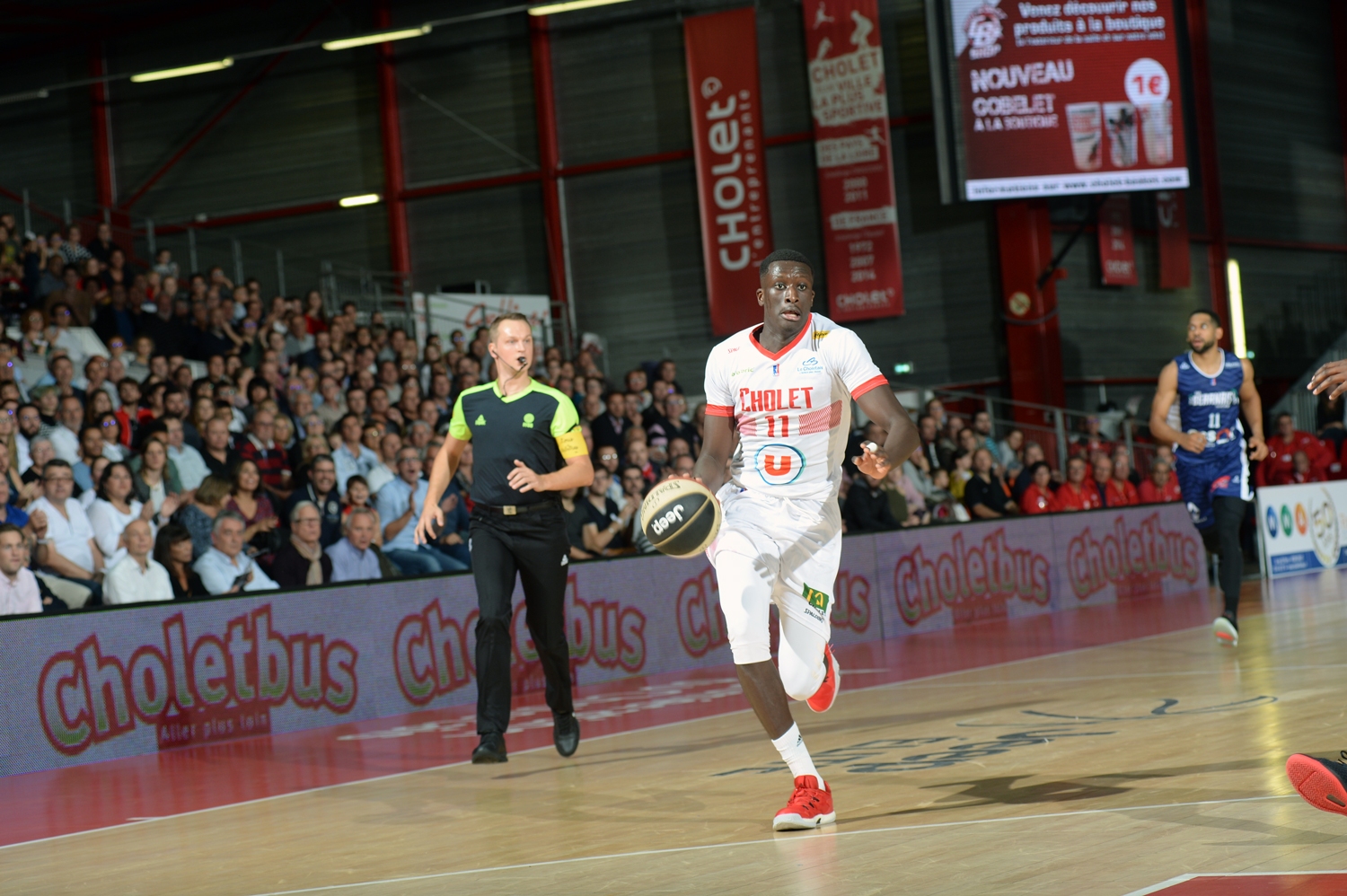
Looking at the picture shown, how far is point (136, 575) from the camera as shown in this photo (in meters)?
10.3

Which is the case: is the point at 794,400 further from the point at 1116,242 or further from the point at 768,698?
the point at 1116,242

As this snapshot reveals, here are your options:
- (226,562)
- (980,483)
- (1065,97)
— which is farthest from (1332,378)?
(1065,97)

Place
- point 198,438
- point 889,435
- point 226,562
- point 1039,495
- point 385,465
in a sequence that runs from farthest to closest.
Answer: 1. point 1039,495
2. point 385,465
3. point 198,438
4. point 226,562
5. point 889,435

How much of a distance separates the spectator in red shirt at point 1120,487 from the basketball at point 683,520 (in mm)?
14335

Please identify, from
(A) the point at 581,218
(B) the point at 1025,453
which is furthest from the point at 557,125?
(B) the point at 1025,453

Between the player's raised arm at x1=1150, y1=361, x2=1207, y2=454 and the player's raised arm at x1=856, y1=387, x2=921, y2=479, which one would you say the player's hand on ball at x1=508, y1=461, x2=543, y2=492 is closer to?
the player's raised arm at x1=856, y1=387, x2=921, y2=479

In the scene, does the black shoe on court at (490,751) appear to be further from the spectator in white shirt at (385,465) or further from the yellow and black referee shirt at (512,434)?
the spectator in white shirt at (385,465)

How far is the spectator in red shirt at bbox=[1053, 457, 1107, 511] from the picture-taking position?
18.5m

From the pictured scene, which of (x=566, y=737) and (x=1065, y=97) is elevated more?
(x=1065, y=97)

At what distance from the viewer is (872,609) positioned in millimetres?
14711

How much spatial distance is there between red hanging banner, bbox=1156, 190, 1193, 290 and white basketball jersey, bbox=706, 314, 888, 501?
73.9 ft

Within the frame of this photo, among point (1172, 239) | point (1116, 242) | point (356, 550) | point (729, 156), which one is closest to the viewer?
point (356, 550)

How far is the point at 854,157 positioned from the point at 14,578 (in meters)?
17.7

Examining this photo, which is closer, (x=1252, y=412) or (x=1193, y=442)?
(x=1193, y=442)
